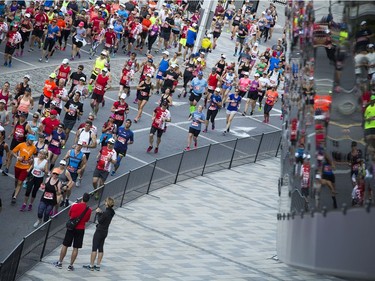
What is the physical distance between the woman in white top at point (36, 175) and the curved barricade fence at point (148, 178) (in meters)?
1.36

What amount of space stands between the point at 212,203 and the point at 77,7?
18.0 meters

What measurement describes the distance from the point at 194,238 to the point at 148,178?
2.78m

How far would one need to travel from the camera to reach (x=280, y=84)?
44.4 metres

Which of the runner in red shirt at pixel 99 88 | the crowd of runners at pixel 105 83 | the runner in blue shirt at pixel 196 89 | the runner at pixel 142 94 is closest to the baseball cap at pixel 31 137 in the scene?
the crowd of runners at pixel 105 83

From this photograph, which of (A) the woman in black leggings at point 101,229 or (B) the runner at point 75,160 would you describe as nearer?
(A) the woman in black leggings at point 101,229

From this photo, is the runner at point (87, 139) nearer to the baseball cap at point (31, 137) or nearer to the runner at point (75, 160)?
the runner at point (75, 160)

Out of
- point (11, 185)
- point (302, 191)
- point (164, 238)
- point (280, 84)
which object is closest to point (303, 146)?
point (302, 191)

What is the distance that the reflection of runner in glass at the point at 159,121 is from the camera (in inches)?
1220

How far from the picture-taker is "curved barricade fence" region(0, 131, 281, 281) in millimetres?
19906

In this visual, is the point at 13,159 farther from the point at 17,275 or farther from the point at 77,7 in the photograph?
the point at 77,7

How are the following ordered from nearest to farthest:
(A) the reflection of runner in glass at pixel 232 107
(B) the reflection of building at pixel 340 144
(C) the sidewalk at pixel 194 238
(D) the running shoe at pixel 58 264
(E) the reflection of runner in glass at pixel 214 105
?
(B) the reflection of building at pixel 340 144 < (D) the running shoe at pixel 58 264 < (C) the sidewalk at pixel 194 238 < (E) the reflection of runner in glass at pixel 214 105 < (A) the reflection of runner in glass at pixel 232 107

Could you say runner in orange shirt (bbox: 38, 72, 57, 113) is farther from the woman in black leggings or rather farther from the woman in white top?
the woman in black leggings

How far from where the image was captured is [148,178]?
27438mm

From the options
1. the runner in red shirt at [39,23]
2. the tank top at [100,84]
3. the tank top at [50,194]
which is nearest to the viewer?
the tank top at [50,194]
